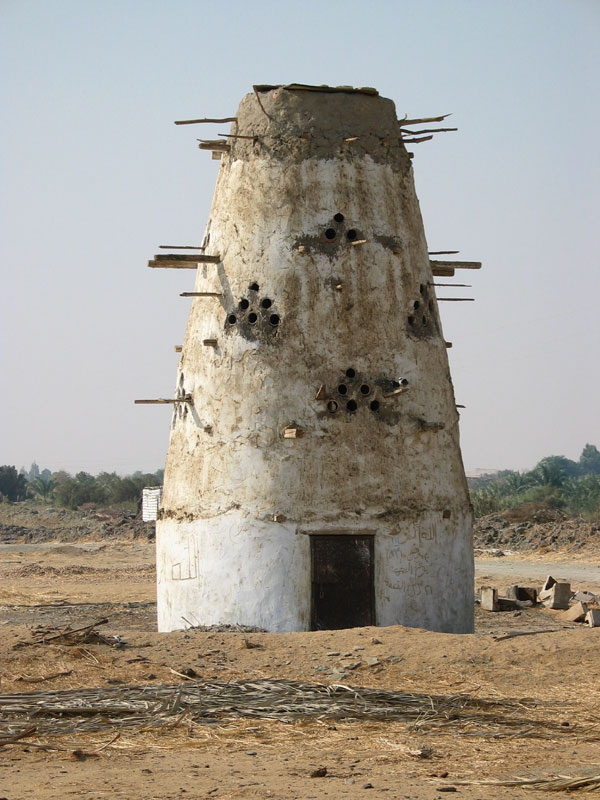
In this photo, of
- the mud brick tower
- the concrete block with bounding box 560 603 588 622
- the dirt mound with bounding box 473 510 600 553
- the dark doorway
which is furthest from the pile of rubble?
the dirt mound with bounding box 473 510 600 553

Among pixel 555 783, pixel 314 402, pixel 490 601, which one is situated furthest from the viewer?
pixel 490 601

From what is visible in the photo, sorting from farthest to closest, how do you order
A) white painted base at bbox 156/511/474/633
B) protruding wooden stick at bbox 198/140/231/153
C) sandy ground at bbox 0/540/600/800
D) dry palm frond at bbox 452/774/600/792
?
protruding wooden stick at bbox 198/140/231/153, white painted base at bbox 156/511/474/633, sandy ground at bbox 0/540/600/800, dry palm frond at bbox 452/774/600/792

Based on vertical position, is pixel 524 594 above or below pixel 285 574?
below

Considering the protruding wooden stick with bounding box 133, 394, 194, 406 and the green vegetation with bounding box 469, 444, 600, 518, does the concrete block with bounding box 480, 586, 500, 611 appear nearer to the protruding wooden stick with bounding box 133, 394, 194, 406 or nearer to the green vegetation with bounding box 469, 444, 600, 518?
the protruding wooden stick with bounding box 133, 394, 194, 406

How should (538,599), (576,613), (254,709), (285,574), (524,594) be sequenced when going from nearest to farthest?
1. (254,709)
2. (285,574)
3. (576,613)
4. (538,599)
5. (524,594)

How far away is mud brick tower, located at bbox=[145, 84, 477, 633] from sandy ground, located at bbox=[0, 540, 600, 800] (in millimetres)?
1305

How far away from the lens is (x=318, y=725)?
33.4 ft

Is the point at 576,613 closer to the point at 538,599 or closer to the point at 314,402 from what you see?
the point at 538,599

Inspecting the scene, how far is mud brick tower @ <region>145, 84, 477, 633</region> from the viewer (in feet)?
49.9

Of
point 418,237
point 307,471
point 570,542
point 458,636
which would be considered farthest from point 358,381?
point 570,542

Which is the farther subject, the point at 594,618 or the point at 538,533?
the point at 538,533

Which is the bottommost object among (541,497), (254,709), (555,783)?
(555,783)

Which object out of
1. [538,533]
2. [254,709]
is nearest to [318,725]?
[254,709]

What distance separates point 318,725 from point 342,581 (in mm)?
5035
